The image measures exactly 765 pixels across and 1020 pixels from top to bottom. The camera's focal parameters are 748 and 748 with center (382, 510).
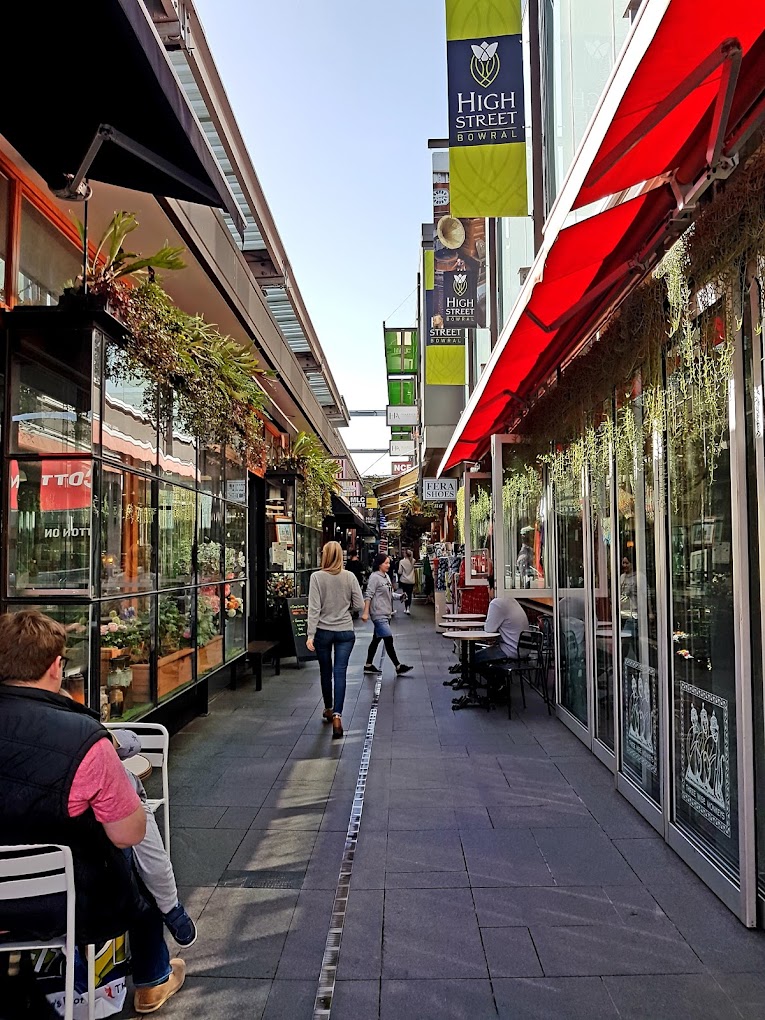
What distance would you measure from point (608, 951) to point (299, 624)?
772 centimetres

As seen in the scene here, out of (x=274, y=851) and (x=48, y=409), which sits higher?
(x=48, y=409)

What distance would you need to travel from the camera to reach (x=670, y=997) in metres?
2.78

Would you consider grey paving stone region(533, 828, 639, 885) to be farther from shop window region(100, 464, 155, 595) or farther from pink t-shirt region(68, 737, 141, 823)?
shop window region(100, 464, 155, 595)

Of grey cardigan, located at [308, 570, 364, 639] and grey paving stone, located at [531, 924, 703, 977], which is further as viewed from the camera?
grey cardigan, located at [308, 570, 364, 639]

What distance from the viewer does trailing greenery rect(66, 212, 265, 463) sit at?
16.7 feet

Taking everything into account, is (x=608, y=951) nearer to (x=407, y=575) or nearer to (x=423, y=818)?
(x=423, y=818)

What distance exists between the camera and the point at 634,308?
4434 millimetres

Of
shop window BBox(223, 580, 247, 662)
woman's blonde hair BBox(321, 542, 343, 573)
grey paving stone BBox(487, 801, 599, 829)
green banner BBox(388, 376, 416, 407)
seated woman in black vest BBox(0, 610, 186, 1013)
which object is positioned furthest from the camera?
green banner BBox(388, 376, 416, 407)

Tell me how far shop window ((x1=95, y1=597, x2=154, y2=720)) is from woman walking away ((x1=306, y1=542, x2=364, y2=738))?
1494 millimetres

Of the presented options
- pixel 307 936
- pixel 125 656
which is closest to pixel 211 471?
pixel 125 656

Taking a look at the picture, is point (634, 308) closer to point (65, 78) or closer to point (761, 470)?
point (761, 470)

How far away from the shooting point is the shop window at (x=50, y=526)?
4773 mm

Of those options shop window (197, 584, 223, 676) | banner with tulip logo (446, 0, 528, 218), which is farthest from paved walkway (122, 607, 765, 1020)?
banner with tulip logo (446, 0, 528, 218)

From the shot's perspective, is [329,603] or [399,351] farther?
[399,351]
